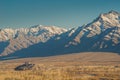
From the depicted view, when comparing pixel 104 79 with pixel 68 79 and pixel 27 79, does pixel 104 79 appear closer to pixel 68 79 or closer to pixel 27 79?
pixel 68 79

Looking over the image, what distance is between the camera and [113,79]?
6744cm

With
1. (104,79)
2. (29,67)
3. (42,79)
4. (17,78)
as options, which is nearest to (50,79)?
(42,79)

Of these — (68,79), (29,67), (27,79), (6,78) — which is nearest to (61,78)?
(68,79)

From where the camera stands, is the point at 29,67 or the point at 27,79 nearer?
the point at 27,79

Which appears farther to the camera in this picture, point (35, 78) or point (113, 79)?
point (113, 79)

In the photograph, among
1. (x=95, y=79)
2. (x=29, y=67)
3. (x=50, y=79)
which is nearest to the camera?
(x=50, y=79)

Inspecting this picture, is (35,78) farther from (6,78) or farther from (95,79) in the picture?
(95,79)

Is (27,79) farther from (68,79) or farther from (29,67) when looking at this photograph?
(29,67)

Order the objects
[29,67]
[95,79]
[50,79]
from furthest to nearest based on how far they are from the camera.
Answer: [29,67] < [95,79] < [50,79]

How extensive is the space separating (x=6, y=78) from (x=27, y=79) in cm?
393

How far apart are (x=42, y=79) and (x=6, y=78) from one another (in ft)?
23.4

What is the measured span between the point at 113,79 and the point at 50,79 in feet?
46.6

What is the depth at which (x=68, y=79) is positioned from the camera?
61031 millimetres

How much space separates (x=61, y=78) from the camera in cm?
6162
